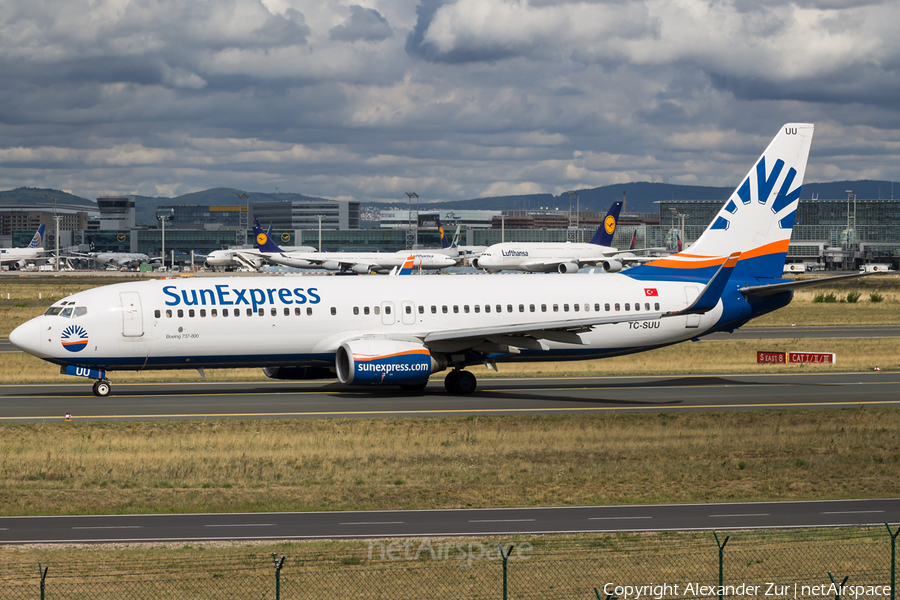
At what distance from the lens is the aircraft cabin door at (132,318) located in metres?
38.7

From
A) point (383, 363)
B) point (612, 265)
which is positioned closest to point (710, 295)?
point (383, 363)

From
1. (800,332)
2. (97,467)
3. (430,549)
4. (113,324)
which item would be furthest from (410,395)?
(800,332)

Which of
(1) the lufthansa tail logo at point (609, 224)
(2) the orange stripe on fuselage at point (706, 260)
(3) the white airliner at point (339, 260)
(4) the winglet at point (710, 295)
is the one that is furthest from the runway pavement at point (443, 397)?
(3) the white airliner at point (339, 260)

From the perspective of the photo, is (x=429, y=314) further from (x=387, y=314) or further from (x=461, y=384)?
(x=461, y=384)

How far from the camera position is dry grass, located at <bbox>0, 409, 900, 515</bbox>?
24.4 meters

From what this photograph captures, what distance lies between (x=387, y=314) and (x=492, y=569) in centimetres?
2372

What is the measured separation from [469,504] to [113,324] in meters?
20.8

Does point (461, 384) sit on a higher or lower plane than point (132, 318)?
lower

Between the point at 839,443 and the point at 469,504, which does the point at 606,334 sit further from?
Result: the point at 469,504

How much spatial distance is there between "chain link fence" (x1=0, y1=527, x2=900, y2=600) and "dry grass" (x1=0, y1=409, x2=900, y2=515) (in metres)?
4.10

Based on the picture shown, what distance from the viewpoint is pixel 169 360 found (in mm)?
39312

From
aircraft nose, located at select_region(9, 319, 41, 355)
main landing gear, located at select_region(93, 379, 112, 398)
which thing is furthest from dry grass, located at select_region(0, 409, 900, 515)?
main landing gear, located at select_region(93, 379, 112, 398)

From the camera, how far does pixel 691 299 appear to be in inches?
1763

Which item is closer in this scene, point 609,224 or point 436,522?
point 436,522
